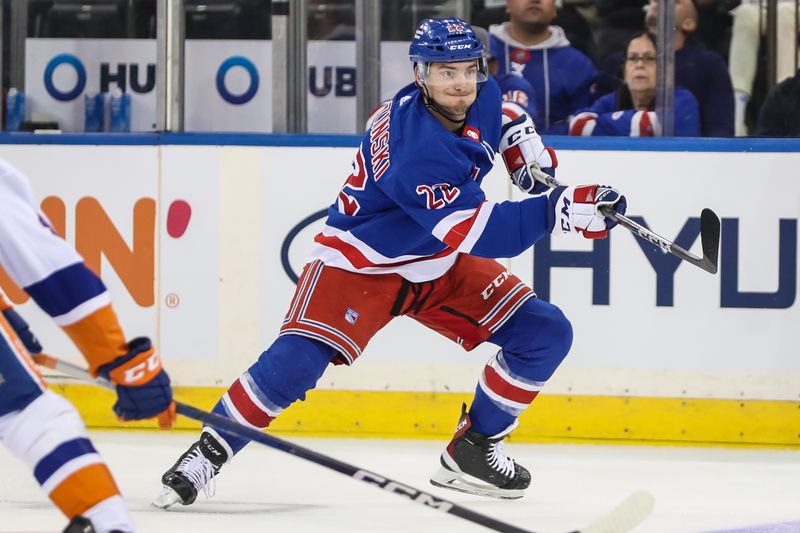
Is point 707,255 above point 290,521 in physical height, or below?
above

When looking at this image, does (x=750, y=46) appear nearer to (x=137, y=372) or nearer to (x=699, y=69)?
(x=699, y=69)

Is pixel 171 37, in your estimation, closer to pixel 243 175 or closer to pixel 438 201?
pixel 243 175

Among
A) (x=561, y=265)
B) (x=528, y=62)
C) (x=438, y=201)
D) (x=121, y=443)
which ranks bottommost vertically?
(x=121, y=443)

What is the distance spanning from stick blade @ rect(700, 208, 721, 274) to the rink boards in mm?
1059

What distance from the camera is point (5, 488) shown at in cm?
351

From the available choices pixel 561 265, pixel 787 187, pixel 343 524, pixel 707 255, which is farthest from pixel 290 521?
pixel 787 187

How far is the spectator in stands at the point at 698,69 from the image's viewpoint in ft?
14.4

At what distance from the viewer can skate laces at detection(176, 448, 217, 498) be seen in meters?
3.24

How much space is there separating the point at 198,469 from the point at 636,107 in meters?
1.95

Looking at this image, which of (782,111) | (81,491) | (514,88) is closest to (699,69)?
(782,111)

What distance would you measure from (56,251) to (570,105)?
265 cm

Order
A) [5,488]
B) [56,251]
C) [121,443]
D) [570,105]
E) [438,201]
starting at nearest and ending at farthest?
[56,251] → [438,201] → [5,488] → [121,443] → [570,105]

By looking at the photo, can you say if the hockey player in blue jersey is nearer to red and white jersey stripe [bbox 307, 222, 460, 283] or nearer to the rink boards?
red and white jersey stripe [bbox 307, 222, 460, 283]

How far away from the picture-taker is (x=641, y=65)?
4441 millimetres
